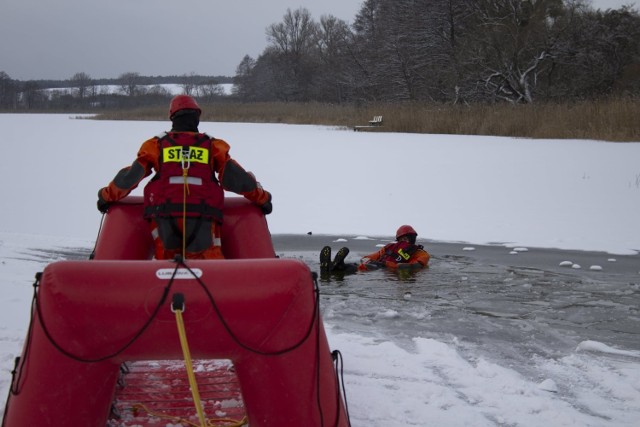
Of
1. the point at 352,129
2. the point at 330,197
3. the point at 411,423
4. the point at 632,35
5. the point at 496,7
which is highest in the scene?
the point at 496,7

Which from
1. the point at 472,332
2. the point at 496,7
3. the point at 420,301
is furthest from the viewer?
the point at 496,7

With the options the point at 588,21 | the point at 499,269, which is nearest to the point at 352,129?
the point at 588,21

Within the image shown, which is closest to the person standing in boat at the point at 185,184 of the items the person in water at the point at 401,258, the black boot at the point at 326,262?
the black boot at the point at 326,262

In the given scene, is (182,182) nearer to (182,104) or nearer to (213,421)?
(182,104)

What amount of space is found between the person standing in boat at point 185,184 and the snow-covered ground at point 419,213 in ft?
3.48

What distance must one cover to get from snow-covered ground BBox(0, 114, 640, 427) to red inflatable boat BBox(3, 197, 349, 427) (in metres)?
0.59

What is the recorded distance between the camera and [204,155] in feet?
13.1

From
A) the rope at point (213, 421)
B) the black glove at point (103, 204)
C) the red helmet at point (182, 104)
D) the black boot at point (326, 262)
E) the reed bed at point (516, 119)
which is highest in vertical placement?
the reed bed at point (516, 119)

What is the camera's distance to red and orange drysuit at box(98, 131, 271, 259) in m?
3.94

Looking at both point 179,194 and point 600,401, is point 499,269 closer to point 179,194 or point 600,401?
point 600,401

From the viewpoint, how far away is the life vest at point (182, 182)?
3.93 meters

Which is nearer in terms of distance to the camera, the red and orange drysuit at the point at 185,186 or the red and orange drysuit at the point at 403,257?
the red and orange drysuit at the point at 185,186

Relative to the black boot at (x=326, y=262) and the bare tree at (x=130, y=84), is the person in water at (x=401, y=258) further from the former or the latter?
the bare tree at (x=130, y=84)

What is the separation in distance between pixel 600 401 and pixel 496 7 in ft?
93.2
